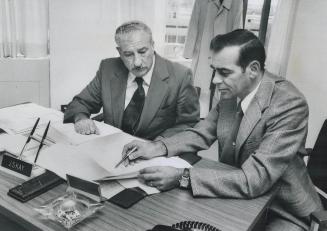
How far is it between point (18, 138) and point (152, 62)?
86 cm

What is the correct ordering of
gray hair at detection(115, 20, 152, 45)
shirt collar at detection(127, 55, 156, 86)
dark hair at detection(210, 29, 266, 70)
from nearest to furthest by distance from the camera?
1. dark hair at detection(210, 29, 266, 70)
2. gray hair at detection(115, 20, 152, 45)
3. shirt collar at detection(127, 55, 156, 86)

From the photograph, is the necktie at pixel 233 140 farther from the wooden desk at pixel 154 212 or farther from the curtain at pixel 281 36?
the curtain at pixel 281 36

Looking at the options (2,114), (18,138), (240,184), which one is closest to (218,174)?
(240,184)

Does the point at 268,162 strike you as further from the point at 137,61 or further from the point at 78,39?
the point at 78,39

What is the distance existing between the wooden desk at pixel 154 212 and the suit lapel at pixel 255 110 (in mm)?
284

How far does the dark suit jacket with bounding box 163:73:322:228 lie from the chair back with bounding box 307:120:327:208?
0.32 metres

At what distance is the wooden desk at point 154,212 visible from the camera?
90 cm

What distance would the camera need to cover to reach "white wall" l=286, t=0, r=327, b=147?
10.4ft

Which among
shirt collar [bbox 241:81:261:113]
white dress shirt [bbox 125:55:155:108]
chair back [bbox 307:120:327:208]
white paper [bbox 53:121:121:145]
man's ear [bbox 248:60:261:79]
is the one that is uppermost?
man's ear [bbox 248:60:261:79]

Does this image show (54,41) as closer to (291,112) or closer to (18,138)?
(18,138)

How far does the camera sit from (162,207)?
3.31 ft

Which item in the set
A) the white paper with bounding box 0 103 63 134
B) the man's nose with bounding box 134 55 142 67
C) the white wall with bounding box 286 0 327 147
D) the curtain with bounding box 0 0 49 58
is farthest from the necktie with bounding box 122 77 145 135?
the white wall with bounding box 286 0 327 147

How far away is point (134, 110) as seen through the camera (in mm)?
1865

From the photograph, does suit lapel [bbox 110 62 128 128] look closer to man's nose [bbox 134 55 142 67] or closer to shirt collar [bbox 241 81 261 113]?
man's nose [bbox 134 55 142 67]
